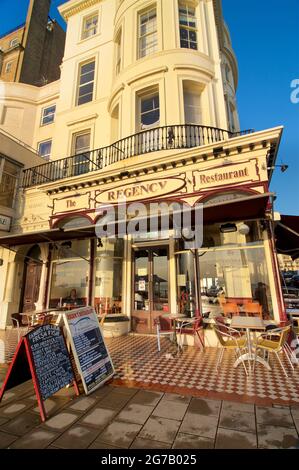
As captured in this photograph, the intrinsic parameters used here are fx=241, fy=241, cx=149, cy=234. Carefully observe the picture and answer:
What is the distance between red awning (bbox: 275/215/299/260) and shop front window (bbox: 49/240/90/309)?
684 cm

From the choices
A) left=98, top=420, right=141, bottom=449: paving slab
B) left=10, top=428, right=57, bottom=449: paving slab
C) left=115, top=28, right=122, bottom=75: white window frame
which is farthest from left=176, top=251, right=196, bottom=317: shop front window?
left=115, top=28, right=122, bottom=75: white window frame

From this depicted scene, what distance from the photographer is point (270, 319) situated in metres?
6.41

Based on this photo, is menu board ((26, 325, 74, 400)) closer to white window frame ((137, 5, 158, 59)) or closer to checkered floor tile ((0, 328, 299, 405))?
checkered floor tile ((0, 328, 299, 405))

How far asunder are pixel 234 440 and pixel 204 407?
2.61ft

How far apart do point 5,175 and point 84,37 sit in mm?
9172

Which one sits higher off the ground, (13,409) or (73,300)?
(73,300)

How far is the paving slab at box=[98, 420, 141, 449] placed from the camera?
104 inches

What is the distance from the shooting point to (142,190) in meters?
8.59

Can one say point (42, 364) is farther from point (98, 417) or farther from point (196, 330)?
point (196, 330)

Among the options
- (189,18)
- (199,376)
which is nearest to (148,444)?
(199,376)

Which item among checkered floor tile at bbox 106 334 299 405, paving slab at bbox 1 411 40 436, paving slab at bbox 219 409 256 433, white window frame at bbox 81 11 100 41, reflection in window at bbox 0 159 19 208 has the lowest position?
A: paving slab at bbox 1 411 40 436

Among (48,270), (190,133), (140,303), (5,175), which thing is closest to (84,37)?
(5,175)

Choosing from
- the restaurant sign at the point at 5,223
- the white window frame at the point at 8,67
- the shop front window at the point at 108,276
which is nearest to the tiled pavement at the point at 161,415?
the shop front window at the point at 108,276
